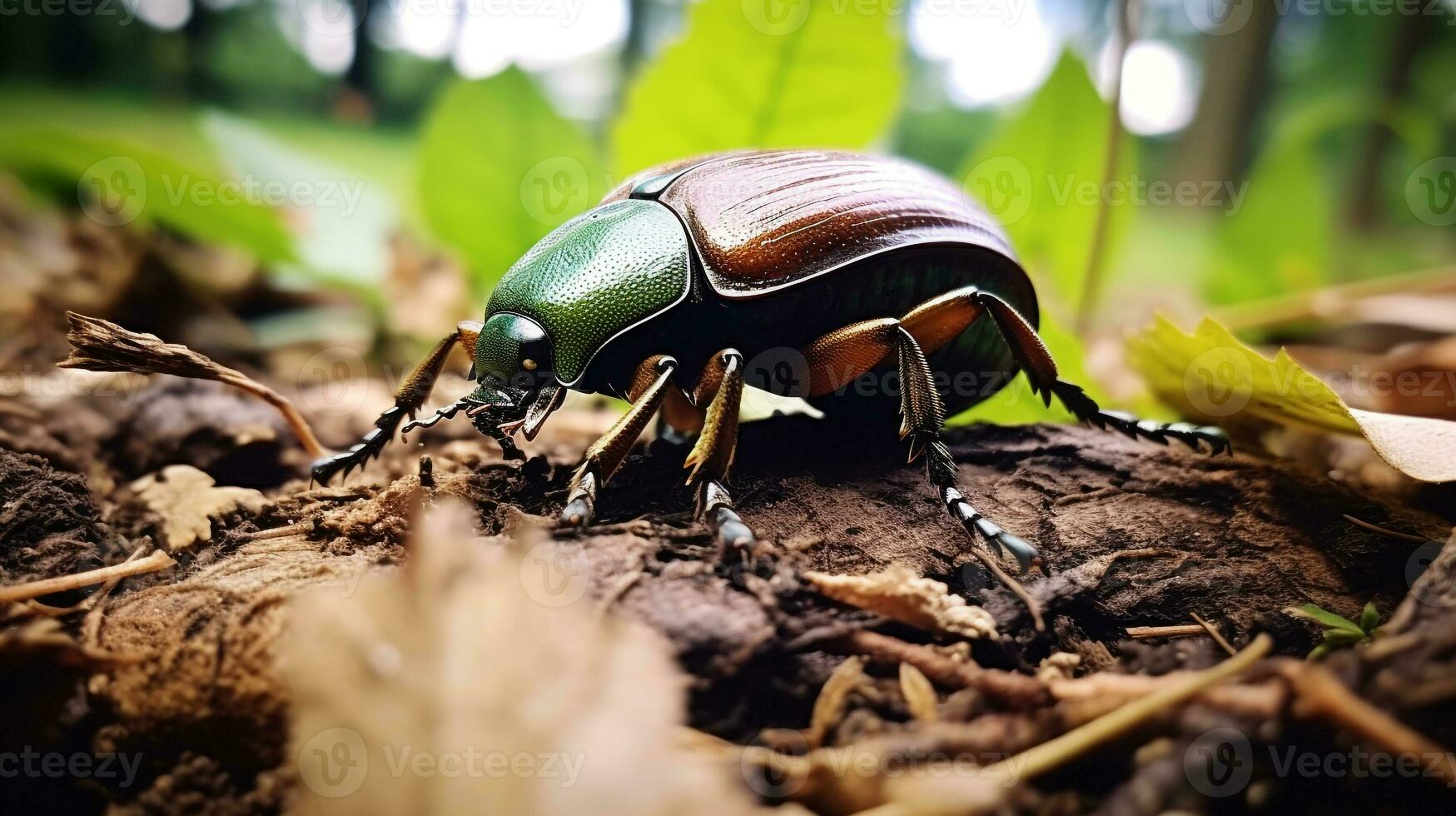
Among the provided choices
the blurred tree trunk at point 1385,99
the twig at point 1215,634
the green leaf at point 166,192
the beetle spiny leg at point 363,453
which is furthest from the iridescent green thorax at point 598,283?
the blurred tree trunk at point 1385,99

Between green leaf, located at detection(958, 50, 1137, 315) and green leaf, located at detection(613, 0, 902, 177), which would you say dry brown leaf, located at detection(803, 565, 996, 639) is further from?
green leaf, located at detection(958, 50, 1137, 315)

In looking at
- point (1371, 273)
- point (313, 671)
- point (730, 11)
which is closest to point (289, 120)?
point (730, 11)

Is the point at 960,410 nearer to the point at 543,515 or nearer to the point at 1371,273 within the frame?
the point at 543,515

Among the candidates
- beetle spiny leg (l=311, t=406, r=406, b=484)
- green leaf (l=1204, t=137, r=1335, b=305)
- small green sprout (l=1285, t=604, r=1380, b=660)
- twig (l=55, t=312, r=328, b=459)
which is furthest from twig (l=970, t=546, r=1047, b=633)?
green leaf (l=1204, t=137, r=1335, b=305)

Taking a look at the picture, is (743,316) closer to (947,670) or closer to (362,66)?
(947,670)

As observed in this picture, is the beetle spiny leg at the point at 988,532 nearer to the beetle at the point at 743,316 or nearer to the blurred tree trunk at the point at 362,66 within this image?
the beetle at the point at 743,316
